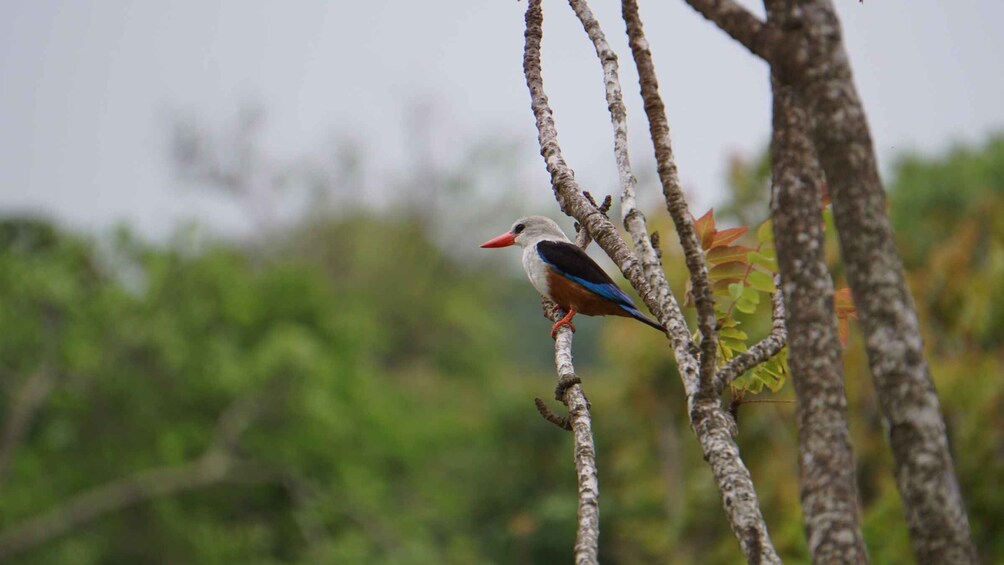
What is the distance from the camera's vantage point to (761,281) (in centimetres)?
303

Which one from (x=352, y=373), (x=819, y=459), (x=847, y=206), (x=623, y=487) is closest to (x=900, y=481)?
(x=819, y=459)

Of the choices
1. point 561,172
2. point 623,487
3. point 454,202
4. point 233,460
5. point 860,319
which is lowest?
point 860,319

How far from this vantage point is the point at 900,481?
1988mm

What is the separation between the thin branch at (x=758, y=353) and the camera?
247 cm

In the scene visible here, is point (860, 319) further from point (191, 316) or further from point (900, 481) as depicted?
point (191, 316)

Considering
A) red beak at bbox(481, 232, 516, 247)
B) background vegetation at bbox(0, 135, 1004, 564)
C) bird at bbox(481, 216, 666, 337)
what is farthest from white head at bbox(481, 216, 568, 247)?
background vegetation at bbox(0, 135, 1004, 564)

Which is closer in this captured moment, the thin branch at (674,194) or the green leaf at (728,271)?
the thin branch at (674,194)

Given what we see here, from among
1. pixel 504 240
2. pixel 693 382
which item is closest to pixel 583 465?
pixel 693 382

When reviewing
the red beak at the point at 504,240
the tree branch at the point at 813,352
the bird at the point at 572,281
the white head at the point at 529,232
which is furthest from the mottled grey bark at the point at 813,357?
the red beak at the point at 504,240

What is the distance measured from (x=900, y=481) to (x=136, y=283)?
87.1 feet

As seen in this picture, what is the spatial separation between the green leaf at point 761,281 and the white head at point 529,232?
379cm

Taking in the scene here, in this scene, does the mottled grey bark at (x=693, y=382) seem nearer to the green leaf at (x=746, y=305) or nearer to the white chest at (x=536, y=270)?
the green leaf at (x=746, y=305)

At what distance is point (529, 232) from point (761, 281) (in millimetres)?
4104

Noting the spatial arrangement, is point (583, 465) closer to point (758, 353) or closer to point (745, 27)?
point (758, 353)
